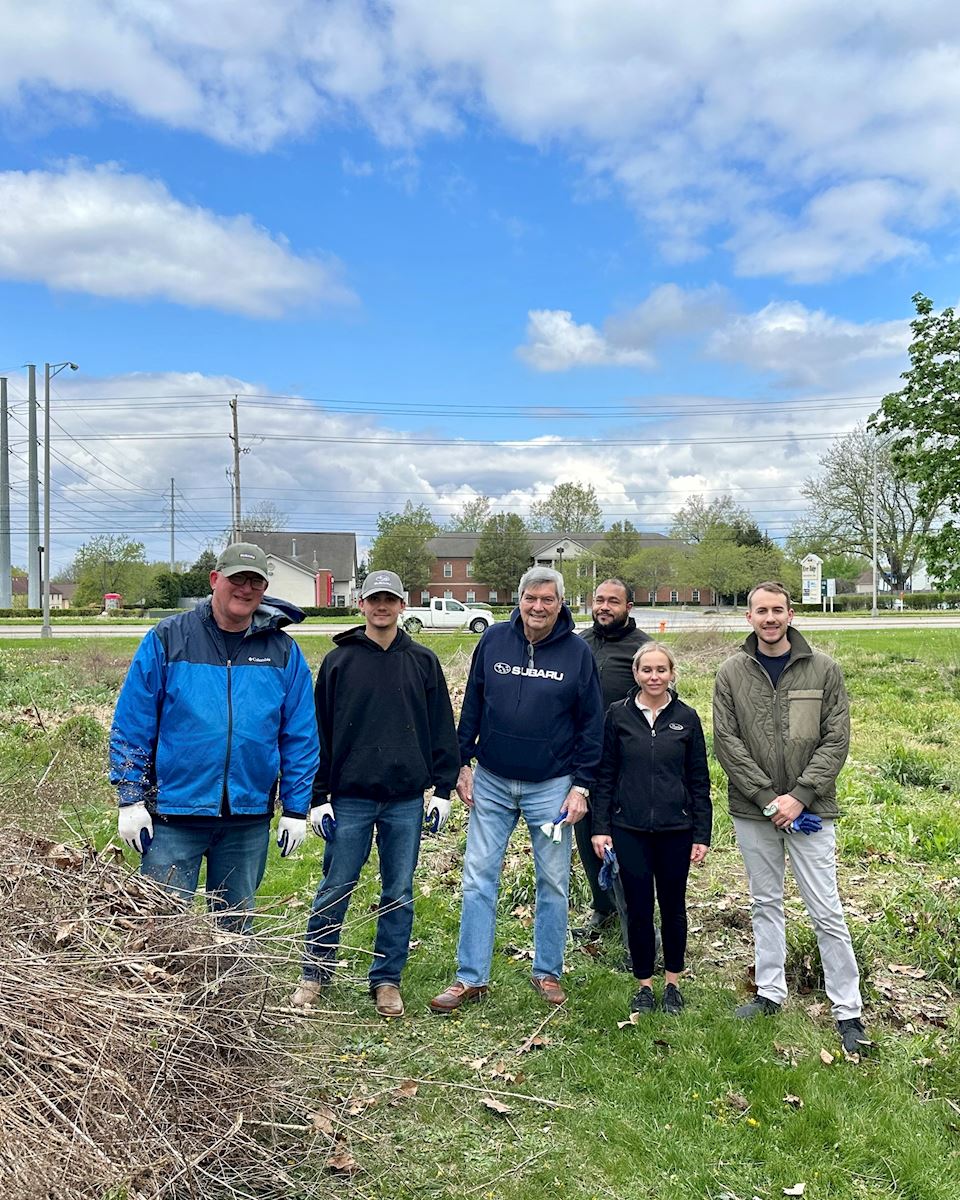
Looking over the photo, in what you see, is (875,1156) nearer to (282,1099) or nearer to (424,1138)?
(424,1138)

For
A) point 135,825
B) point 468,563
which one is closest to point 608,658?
point 135,825

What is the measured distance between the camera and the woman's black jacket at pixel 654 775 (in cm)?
452

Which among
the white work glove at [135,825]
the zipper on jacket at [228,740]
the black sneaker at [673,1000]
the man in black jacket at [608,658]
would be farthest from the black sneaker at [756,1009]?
the white work glove at [135,825]

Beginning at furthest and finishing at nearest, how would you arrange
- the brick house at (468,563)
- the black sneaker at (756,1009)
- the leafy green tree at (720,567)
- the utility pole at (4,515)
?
the brick house at (468,563) → the utility pole at (4,515) → the leafy green tree at (720,567) → the black sneaker at (756,1009)

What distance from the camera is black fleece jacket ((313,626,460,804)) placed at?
4543 millimetres

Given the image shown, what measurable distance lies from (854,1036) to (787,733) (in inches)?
54.8

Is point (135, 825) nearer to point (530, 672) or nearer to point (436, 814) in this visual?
point (436, 814)

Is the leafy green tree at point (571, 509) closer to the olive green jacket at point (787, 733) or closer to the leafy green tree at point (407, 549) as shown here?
the leafy green tree at point (407, 549)

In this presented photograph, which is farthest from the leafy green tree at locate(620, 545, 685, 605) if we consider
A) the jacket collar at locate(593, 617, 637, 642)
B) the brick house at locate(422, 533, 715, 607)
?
the jacket collar at locate(593, 617, 637, 642)

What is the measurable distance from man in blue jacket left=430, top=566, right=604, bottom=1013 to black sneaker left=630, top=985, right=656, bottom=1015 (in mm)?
374

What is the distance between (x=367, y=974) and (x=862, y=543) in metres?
53.0

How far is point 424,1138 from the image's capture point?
3486 mm

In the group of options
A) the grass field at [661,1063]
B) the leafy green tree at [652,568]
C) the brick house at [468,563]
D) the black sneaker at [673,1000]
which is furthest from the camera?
the brick house at [468,563]

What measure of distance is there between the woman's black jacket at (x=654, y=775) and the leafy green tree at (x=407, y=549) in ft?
195
